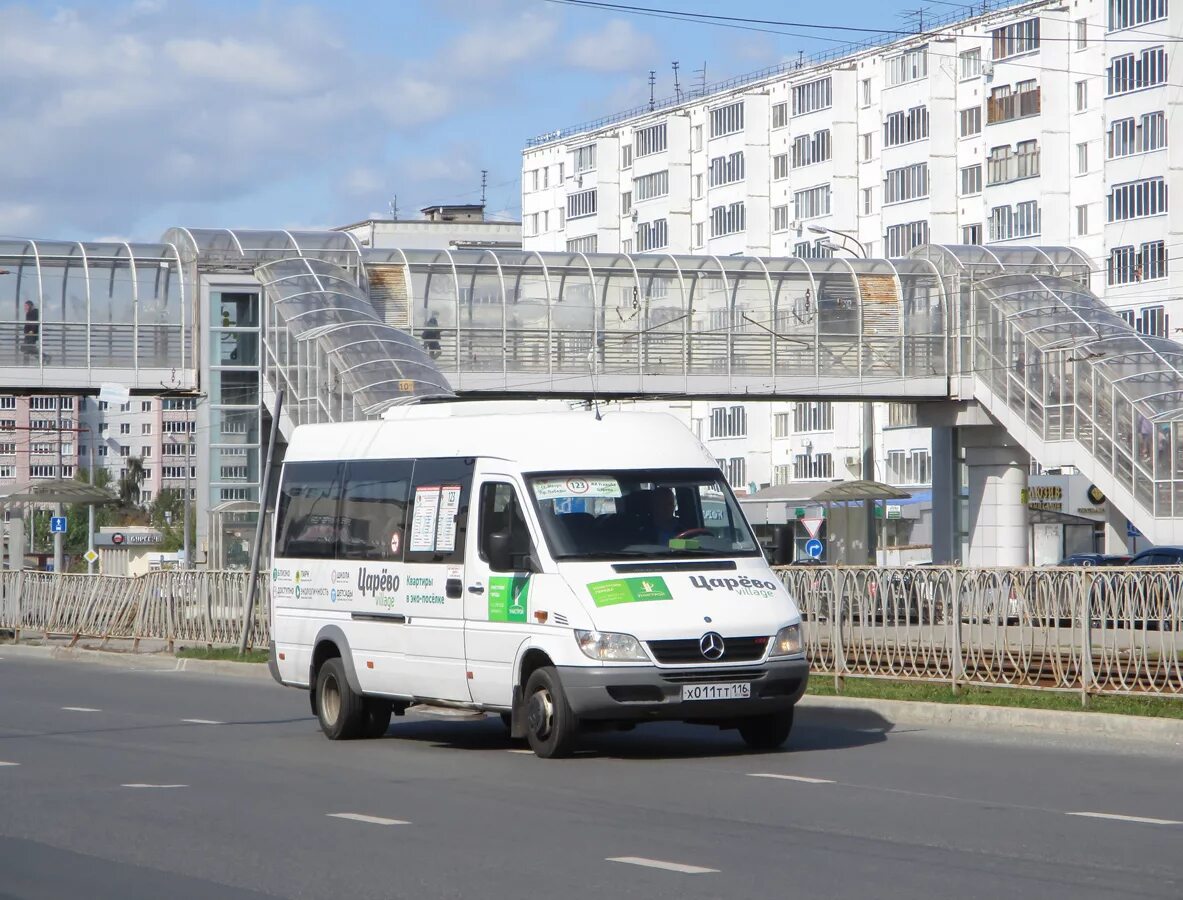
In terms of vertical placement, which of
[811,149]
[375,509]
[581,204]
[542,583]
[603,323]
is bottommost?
[542,583]

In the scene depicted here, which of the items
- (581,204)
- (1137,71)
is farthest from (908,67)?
(581,204)

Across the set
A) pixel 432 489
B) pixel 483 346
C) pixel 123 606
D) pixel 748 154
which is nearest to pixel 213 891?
pixel 432 489

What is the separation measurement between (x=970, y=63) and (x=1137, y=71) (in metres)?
12.1

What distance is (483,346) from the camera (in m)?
46.5

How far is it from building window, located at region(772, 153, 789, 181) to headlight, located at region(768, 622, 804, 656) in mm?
81755

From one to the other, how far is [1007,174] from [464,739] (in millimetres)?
68976

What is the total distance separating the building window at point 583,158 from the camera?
352 ft

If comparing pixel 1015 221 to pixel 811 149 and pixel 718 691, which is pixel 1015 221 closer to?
pixel 811 149

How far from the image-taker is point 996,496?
4653 centimetres

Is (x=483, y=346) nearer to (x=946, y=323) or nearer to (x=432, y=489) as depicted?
(x=946, y=323)

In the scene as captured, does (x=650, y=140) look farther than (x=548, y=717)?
Yes

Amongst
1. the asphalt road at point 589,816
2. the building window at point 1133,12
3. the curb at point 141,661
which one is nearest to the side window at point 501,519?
the asphalt road at point 589,816

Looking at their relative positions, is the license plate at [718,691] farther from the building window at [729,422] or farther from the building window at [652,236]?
the building window at [652,236]

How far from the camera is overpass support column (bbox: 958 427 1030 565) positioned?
4641 cm
